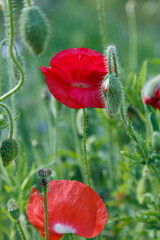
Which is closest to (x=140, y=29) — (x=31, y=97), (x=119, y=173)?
(x=31, y=97)

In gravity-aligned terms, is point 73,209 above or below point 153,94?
below

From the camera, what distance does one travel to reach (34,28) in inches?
33.9

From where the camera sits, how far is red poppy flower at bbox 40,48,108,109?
2.24 ft

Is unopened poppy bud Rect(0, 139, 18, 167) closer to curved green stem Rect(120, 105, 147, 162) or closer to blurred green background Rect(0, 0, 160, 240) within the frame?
blurred green background Rect(0, 0, 160, 240)

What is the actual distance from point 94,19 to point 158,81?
3.11 metres

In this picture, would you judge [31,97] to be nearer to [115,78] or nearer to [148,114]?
[148,114]

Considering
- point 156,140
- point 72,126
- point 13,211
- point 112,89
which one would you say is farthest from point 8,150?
point 72,126

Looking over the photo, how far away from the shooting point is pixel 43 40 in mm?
875

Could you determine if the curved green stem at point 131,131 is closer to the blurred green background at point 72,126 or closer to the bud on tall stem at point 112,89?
the bud on tall stem at point 112,89

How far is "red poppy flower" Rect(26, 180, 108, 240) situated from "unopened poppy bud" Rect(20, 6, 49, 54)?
14.7 inches

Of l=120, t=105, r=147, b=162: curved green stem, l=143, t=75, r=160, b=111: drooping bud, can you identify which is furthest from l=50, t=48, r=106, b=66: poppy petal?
l=143, t=75, r=160, b=111: drooping bud

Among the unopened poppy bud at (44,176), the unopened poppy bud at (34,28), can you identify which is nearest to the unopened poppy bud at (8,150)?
the unopened poppy bud at (44,176)

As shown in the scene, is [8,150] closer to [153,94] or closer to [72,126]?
[153,94]

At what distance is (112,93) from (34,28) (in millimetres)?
313
